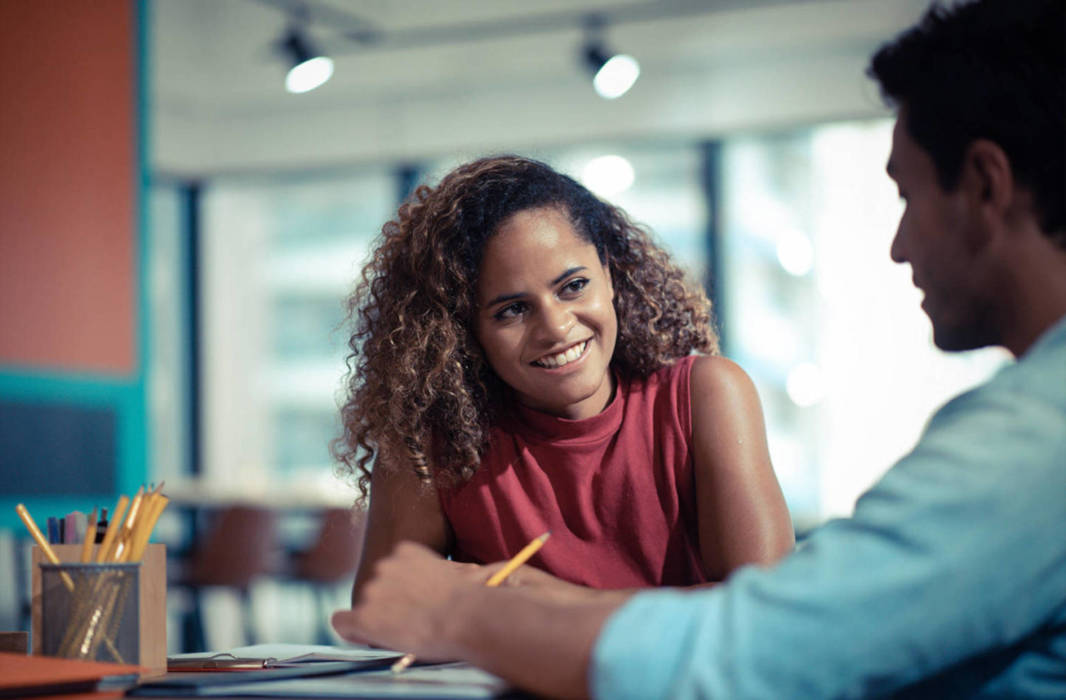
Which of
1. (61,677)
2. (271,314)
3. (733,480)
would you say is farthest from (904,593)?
(271,314)

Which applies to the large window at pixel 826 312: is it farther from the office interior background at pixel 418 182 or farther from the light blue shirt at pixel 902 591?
the light blue shirt at pixel 902 591

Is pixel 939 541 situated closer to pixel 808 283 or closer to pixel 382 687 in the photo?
pixel 382 687

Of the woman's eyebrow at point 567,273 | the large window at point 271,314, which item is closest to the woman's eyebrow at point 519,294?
the woman's eyebrow at point 567,273

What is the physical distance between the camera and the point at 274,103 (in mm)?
7473

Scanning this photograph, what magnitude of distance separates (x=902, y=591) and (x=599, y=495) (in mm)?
938

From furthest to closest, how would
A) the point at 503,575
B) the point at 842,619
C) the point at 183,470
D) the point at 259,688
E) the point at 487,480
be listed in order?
the point at 183,470 → the point at 487,480 → the point at 503,575 → the point at 259,688 → the point at 842,619

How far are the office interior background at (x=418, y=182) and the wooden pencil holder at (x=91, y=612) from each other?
8.82 ft

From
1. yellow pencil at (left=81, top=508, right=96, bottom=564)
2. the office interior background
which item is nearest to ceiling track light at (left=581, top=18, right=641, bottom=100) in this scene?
the office interior background

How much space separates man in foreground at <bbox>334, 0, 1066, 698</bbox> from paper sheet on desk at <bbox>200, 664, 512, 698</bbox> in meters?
0.05

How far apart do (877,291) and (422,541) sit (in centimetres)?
507

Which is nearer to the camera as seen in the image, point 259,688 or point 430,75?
point 259,688

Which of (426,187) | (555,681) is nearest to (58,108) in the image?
(426,187)

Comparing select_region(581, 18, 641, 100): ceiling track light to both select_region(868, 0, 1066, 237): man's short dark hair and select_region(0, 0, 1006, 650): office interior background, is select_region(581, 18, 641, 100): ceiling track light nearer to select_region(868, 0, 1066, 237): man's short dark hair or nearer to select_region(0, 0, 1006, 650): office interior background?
select_region(0, 0, 1006, 650): office interior background

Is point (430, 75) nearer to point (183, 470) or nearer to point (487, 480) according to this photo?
point (183, 470)
